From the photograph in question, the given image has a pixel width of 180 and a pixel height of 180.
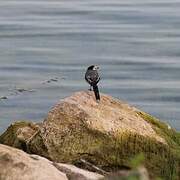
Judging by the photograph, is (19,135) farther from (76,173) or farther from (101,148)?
(76,173)

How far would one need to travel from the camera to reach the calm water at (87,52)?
1731 centimetres

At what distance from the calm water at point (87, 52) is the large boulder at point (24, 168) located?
23.1 feet

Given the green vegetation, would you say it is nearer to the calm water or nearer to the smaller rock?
the smaller rock

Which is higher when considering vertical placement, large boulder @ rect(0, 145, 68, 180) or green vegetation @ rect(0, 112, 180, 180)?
large boulder @ rect(0, 145, 68, 180)

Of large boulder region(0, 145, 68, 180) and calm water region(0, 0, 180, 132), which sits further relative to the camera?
calm water region(0, 0, 180, 132)

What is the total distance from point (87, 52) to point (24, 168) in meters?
12.7

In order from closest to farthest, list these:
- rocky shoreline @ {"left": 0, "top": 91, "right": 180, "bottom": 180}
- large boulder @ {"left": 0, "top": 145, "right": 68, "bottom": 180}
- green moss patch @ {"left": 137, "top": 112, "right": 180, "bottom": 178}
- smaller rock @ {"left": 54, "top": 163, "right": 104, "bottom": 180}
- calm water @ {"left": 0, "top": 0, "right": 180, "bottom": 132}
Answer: large boulder @ {"left": 0, "top": 145, "right": 68, "bottom": 180} → smaller rock @ {"left": 54, "top": 163, "right": 104, "bottom": 180} → rocky shoreline @ {"left": 0, "top": 91, "right": 180, "bottom": 180} → green moss patch @ {"left": 137, "top": 112, "right": 180, "bottom": 178} → calm water @ {"left": 0, "top": 0, "right": 180, "bottom": 132}

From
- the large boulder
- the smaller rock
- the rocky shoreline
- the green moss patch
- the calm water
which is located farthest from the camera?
the calm water

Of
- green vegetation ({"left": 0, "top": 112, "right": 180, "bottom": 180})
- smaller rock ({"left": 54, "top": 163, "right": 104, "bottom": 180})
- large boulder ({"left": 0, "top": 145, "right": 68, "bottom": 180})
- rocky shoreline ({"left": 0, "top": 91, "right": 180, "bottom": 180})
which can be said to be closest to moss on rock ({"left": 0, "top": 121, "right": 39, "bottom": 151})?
rocky shoreline ({"left": 0, "top": 91, "right": 180, "bottom": 180})

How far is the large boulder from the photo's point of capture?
840 centimetres

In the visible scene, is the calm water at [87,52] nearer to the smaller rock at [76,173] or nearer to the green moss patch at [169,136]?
the green moss patch at [169,136]

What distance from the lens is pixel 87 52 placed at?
69.3 feet

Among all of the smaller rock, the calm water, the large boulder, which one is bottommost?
the calm water

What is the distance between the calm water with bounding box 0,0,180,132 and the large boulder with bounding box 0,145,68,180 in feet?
23.1
